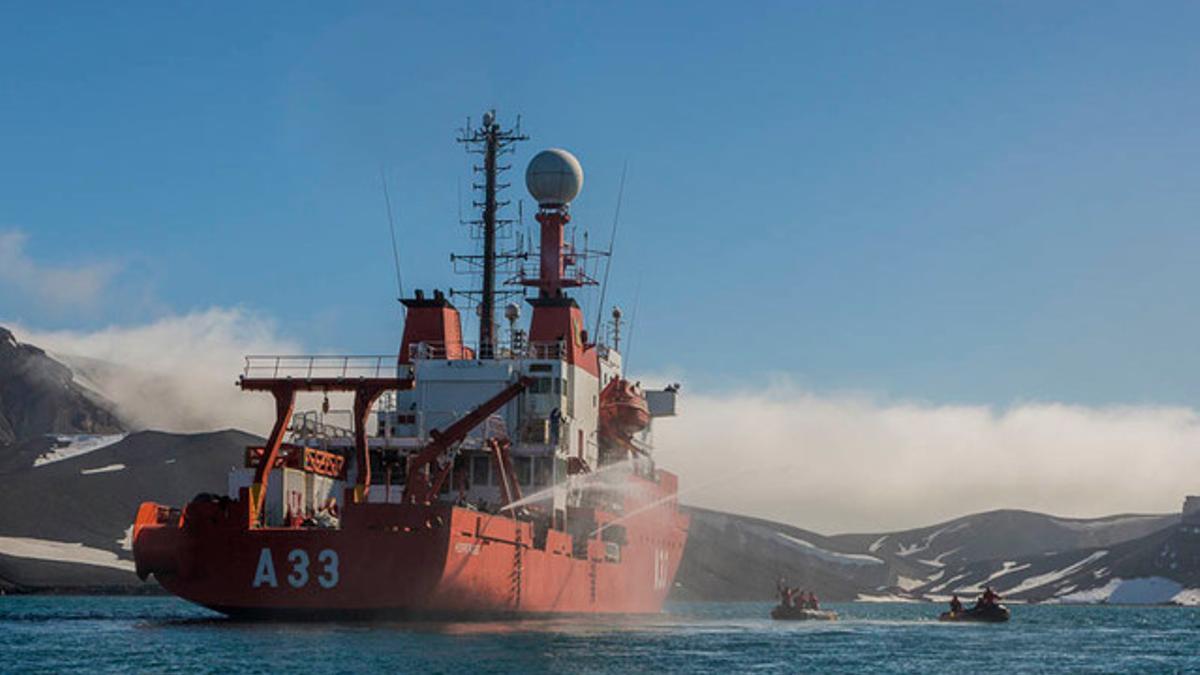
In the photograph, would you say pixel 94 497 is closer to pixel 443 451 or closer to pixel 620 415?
pixel 620 415

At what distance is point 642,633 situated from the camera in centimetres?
5788

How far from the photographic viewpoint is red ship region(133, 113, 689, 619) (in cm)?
5253

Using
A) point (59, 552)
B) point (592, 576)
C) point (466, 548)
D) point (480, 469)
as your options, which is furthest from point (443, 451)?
point (59, 552)

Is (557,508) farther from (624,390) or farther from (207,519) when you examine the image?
(207,519)

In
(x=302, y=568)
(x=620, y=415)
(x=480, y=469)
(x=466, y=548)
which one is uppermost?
(x=620, y=415)

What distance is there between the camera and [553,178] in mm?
79062

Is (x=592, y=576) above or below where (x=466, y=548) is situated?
below

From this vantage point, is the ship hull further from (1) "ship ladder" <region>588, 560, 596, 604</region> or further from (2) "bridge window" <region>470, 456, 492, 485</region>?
(1) "ship ladder" <region>588, 560, 596, 604</region>

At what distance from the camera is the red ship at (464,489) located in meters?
52.5

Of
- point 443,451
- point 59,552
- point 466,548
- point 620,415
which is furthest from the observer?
point 59,552

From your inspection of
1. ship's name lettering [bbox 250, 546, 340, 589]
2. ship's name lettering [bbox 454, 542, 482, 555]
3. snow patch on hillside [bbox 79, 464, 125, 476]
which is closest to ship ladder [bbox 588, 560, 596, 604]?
ship's name lettering [bbox 454, 542, 482, 555]

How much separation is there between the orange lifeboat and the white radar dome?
9.41 meters

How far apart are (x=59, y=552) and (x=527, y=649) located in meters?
117

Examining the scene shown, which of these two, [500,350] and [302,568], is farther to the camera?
[500,350]
